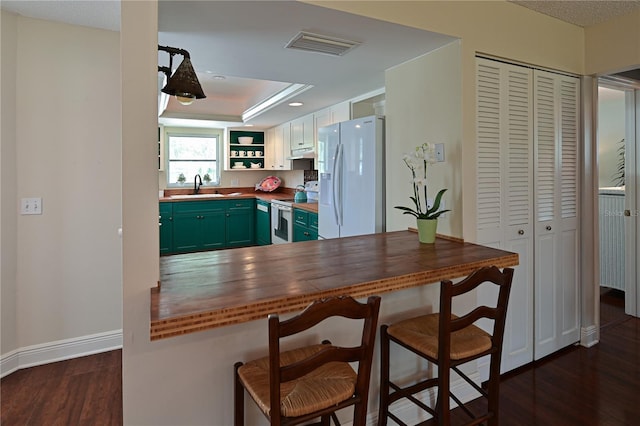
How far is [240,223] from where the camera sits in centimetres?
597

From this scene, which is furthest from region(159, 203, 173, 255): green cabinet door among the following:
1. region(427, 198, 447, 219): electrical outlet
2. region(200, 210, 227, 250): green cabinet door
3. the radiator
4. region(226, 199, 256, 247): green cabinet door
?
the radiator

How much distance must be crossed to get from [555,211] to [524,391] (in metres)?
1.24

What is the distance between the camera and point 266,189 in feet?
21.3

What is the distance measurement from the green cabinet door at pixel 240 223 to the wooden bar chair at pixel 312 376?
4.66 meters

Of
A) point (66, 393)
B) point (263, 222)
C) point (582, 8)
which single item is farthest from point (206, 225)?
point (582, 8)

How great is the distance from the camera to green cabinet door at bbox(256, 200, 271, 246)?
17.8ft

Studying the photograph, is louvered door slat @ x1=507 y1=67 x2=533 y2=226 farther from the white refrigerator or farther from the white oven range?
the white oven range

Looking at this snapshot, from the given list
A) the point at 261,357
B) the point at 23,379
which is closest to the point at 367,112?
the point at 261,357

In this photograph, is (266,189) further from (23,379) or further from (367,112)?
(23,379)

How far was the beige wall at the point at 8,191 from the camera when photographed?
7.69ft

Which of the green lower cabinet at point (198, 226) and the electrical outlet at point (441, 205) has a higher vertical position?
the electrical outlet at point (441, 205)

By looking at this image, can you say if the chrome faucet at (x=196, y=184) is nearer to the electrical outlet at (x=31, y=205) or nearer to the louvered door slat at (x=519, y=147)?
the electrical outlet at (x=31, y=205)

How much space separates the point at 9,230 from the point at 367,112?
3.11 m

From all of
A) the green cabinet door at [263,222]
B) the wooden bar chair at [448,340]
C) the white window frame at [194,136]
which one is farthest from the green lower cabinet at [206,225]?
the wooden bar chair at [448,340]
